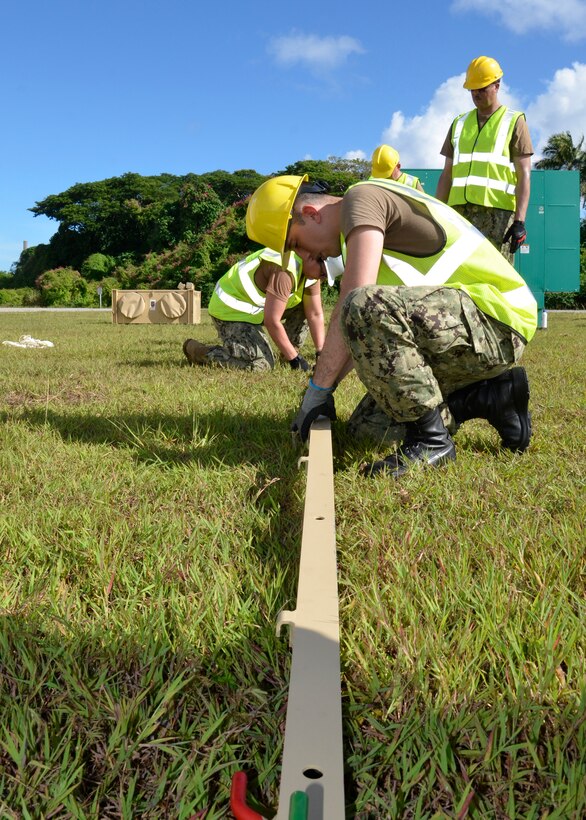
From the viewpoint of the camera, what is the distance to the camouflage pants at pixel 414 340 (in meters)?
2.24

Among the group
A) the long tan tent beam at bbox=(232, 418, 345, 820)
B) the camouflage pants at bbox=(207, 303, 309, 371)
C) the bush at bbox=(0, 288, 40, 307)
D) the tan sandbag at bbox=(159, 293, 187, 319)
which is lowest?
the long tan tent beam at bbox=(232, 418, 345, 820)

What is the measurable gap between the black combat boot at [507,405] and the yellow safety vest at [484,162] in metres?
2.67

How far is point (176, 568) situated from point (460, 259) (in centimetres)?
157

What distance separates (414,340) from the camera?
2.33 m

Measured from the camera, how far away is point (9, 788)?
934 millimetres

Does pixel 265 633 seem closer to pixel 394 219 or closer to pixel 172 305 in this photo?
pixel 394 219

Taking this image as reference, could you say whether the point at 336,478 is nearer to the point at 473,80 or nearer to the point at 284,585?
the point at 284,585

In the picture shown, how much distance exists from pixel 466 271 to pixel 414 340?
1.19ft

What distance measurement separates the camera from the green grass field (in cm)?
95

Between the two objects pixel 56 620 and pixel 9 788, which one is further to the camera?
pixel 56 620

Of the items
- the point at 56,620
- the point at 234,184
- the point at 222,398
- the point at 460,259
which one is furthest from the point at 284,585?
the point at 234,184

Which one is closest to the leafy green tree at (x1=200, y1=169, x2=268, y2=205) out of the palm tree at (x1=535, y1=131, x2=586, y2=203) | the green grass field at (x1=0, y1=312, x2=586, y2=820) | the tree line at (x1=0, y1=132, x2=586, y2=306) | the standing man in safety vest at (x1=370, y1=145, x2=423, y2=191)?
the tree line at (x1=0, y1=132, x2=586, y2=306)

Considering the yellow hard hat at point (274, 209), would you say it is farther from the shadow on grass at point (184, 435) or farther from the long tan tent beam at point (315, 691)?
the long tan tent beam at point (315, 691)

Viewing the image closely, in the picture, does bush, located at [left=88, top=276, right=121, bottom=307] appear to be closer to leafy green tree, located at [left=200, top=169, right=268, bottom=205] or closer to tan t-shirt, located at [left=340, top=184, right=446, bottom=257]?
leafy green tree, located at [left=200, top=169, right=268, bottom=205]
